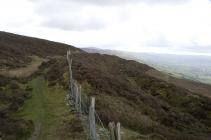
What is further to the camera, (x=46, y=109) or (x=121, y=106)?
(x=121, y=106)

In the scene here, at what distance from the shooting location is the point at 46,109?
26625 millimetres

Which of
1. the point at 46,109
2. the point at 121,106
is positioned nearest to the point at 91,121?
the point at 46,109

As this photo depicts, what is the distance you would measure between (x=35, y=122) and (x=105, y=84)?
43.8 ft

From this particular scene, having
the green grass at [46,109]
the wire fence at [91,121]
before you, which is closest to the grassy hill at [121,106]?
the green grass at [46,109]

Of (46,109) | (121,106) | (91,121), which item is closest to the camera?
(91,121)

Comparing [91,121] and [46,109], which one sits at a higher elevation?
[91,121]

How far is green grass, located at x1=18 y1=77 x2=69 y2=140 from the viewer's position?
824 inches

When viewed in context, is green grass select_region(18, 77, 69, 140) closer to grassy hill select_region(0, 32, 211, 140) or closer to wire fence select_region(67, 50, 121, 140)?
grassy hill select_region(0, 32, 211, 140)

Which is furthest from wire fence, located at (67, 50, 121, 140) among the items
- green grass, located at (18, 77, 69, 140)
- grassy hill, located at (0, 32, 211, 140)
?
green grass, located at (18, 77, 69, 140)

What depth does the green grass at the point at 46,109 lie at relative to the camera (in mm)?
20923

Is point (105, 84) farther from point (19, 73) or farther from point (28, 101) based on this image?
point (19, 73)

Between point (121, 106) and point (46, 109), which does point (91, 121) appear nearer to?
point (46, 109)

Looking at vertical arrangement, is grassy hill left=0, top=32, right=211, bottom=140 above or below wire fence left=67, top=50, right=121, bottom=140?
below

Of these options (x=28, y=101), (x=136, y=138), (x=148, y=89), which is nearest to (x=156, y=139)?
(x=136, y=138)
